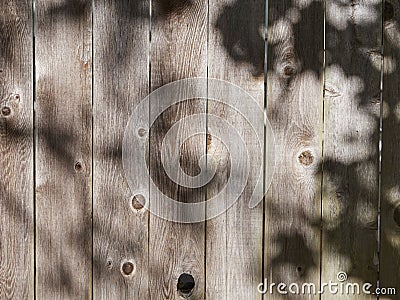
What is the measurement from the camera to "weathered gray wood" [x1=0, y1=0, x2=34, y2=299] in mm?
2305

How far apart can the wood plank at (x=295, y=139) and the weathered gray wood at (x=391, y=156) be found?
0.24 metres

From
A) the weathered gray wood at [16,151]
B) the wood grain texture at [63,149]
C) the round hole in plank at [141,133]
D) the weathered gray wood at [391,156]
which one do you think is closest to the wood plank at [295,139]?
the weathered gray wood at [391,156]

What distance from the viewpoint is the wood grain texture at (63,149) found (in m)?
2.30

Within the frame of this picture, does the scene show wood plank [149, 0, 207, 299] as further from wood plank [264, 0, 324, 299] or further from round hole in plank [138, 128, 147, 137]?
wood plank [264, 0, 324, 299]

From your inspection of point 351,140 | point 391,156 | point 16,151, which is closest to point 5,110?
point 16,151

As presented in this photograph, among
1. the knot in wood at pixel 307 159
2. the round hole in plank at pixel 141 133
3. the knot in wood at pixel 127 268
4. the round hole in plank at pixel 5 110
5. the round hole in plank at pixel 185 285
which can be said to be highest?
the round hole in plank at pixel 5 110

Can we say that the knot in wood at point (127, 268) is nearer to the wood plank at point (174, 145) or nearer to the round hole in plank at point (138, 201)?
the wood plank at point (174, 145)

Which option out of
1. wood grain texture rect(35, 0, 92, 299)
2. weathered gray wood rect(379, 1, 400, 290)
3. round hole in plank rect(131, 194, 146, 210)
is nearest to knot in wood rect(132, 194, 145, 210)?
round hole in plank rect(131, 194, 146, 210)

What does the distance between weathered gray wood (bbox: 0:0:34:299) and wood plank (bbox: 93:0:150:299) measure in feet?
0.81

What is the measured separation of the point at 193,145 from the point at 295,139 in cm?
37

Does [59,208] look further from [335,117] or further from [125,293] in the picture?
[335,117]

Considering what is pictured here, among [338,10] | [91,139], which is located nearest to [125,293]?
[91,139]

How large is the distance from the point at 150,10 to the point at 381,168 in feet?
3.37

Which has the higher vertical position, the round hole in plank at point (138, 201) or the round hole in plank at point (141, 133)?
the round hole in plank at point (141, 133)
